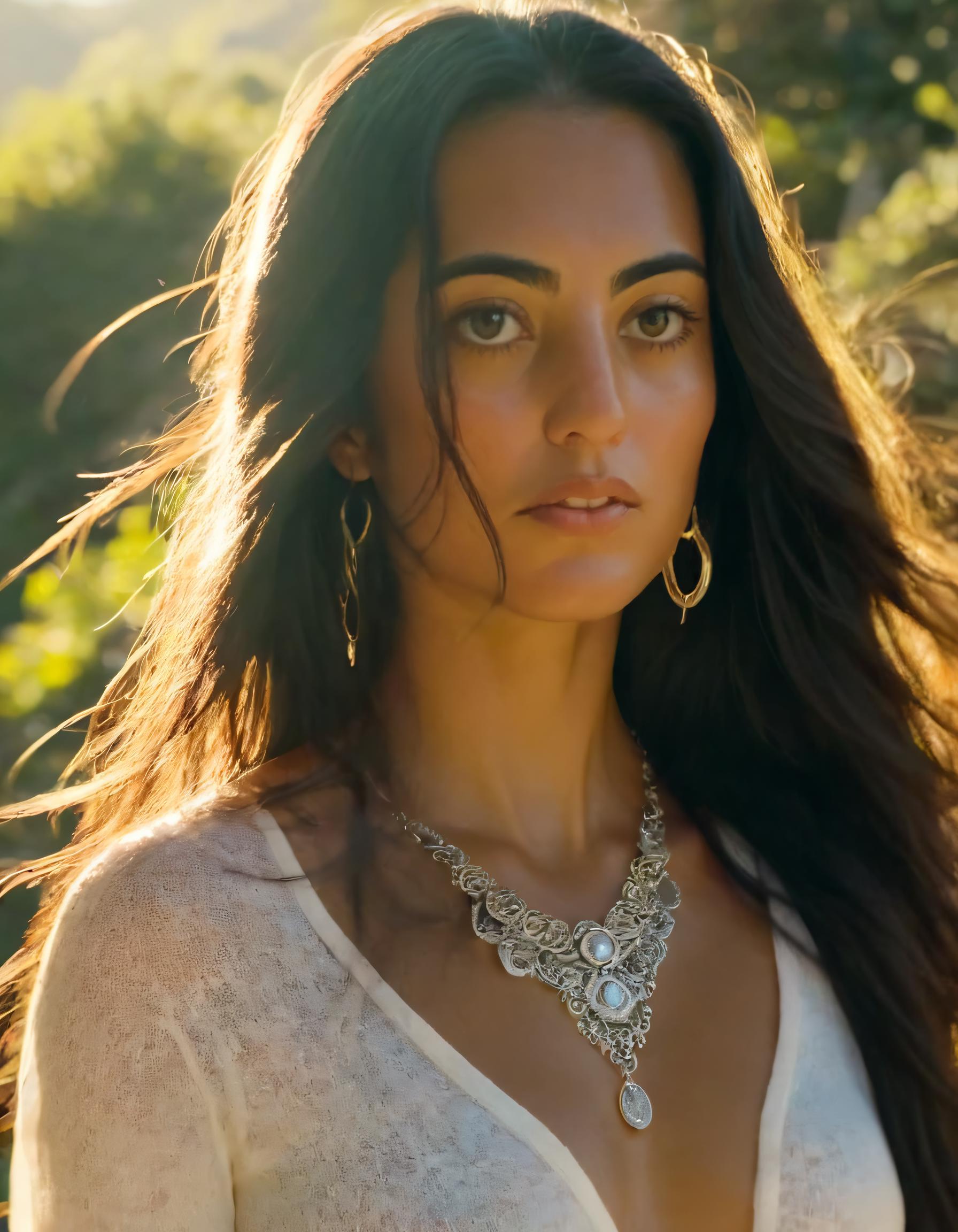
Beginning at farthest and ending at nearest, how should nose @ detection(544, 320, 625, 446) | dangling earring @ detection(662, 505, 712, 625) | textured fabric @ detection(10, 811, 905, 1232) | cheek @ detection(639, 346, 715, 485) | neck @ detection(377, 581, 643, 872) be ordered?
dangling earring @ detection(662, 505, 712, 625) → neck @ detection(377, 581, 643, 872) → cheek @ detection(639, 346, 715, 485) → nose @ detection(544, 320, 625, 446) → textured fabric @ detection(10, 811, 905, 1232)

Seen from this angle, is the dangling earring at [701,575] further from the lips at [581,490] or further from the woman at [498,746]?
the lips at [581,490]

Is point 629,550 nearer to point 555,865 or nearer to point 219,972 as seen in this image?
point 555,865

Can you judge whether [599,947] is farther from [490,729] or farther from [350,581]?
[350,581]

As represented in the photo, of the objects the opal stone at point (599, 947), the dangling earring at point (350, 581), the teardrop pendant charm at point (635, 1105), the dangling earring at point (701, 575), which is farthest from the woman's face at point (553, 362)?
the teardrop pendant charm at point (635, 1105)

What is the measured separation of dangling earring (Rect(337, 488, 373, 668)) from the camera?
1.90m

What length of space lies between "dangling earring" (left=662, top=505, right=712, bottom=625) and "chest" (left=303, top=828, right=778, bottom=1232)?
52cm

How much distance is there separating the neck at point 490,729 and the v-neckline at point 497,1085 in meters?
0.23

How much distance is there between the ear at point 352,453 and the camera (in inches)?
71.0

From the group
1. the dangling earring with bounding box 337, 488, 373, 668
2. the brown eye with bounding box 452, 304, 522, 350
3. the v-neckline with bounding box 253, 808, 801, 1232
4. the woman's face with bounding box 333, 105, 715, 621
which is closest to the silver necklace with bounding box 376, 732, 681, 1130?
the v-neckline with bounding box 253, 808, 801, 1232

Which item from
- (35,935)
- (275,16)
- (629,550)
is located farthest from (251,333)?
(275,16)

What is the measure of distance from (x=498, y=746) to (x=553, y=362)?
0.54 meters

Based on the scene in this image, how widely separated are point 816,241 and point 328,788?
5.03m

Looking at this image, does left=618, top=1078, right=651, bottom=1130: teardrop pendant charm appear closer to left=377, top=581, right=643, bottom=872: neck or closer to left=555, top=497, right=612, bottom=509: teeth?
left=377, top=581, right=643, bottom=872: neck

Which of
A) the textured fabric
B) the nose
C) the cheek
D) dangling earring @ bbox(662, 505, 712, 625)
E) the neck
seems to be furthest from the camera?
dangling earring @ bbox(662, 505, 712, 625)
